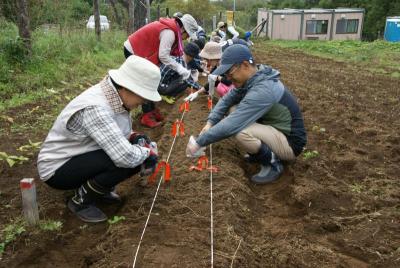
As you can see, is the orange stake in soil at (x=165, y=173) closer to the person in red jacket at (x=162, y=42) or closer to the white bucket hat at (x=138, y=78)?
the white bucket hat at (x=138, y=78)

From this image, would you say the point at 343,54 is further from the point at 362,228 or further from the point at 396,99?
the point at 362,228

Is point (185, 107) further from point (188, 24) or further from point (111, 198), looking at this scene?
point (111, 198)

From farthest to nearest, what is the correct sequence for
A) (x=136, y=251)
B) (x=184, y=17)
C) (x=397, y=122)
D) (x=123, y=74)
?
(x=397, y=122), (x=184, y=17), (x=123, y=74), (x=136, y=251)

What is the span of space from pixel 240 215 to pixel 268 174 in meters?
0.87

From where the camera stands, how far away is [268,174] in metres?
3.91

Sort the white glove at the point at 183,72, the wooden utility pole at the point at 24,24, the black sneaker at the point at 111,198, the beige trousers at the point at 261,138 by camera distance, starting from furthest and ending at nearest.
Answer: the wooden utility pole at the point at 24,24, the white glove at the point at 183,72, the beige trousers at the point at 261,138, the black sneaker at the point at 111,198

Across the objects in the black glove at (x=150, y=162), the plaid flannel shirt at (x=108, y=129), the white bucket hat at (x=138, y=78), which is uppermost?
the white bucket hat at (x=138, y=78)

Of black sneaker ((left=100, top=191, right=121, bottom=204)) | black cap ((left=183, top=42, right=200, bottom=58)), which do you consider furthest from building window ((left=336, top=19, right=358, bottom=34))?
black sneaker ((left=100, top=191, right=121, bottom=204))

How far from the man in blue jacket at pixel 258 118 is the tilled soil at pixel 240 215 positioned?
0.25 meters

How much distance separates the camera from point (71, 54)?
29.5ft

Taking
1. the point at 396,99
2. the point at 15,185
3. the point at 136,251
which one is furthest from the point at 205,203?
the point at 396,99

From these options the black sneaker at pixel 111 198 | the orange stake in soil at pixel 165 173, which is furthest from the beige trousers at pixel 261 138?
the black sneaker at pixel 111 198

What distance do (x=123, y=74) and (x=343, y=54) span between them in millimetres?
14472

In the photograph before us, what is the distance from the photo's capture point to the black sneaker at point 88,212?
10.1 feet
